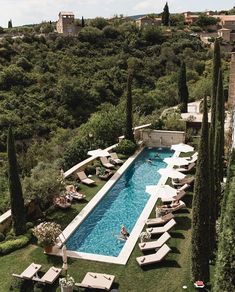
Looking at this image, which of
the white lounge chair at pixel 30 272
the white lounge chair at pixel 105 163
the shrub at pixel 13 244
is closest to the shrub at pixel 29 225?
the shrub at pixel 13 244

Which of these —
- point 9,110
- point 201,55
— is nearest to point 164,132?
point 9,110

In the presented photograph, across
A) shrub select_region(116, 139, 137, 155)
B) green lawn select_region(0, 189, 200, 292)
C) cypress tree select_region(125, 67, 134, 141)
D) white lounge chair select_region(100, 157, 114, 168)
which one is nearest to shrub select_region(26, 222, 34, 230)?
green lawn select_region(0, 189, 200, 292)

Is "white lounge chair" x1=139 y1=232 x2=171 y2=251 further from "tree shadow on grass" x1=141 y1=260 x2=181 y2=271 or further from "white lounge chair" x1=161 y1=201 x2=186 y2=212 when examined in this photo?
"white lounge chair" x1=161 y1=201 x2=186 y2=212

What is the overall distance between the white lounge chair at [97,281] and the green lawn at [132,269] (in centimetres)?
41

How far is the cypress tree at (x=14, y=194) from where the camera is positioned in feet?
53.1

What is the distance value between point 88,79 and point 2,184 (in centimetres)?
3201

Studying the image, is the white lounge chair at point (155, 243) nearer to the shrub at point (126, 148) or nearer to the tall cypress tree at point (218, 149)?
the tall cypress tree at point (218, 149)

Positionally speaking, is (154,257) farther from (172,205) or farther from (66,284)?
(172,205)

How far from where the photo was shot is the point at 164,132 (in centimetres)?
3044

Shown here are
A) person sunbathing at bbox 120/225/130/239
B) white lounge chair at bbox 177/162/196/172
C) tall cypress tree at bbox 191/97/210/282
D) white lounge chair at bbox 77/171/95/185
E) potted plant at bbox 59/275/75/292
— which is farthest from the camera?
white lounge chair at bbox 177/162/196/172

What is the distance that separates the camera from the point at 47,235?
1486 centimetres

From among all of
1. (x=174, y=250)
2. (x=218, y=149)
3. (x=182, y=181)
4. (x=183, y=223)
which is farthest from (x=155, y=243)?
(x=182, y=181)

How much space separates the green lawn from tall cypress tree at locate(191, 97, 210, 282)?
841 mm

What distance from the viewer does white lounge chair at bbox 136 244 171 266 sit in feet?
46.4
